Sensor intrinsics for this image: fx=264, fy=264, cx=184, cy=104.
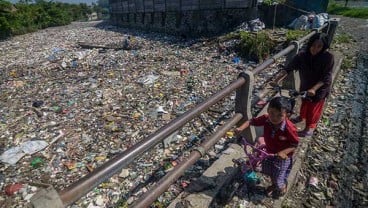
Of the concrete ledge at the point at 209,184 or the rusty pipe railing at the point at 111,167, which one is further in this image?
the concrete ledge at the point at 209,184

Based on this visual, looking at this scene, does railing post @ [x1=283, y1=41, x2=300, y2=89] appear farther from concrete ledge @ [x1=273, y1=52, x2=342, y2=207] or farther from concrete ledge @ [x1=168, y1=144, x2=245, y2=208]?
concrete ledge @ [x1=168, y1=144, x2=245, y2=208]

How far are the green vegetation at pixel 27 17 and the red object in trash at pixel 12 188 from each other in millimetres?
Result: 20144

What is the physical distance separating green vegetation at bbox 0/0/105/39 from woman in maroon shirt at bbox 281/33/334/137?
73.2ft

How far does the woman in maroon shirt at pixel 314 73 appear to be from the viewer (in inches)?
140

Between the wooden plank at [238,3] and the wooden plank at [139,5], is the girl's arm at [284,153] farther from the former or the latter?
the wooden plank at [139,5]

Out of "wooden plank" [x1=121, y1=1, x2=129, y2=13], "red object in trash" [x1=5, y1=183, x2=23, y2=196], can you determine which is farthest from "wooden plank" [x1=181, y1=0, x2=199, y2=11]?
"red object in trash" [x1=5, y1=183, x2=23, y2=196]

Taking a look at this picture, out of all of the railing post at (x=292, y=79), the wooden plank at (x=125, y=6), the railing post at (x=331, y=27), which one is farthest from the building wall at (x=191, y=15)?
the railing post at (x=292, y=79)

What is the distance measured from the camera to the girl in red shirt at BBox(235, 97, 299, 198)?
2.49 metres

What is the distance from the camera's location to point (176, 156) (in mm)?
4312

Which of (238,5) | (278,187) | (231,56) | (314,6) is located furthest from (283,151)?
(314,6)

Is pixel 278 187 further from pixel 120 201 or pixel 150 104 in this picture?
pixel 150 104

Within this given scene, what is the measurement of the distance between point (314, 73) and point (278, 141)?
1596mm

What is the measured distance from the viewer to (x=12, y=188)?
3.86 m

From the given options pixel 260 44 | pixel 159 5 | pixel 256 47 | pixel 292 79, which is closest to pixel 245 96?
pixel 292 79
